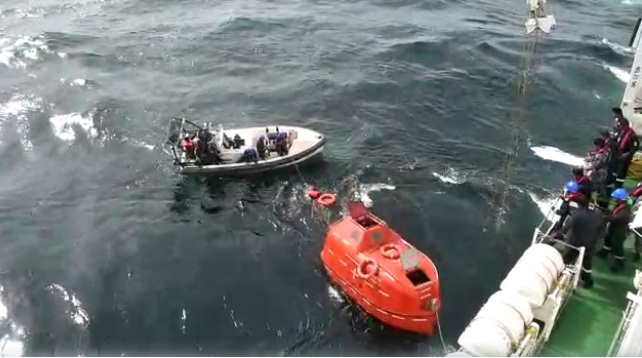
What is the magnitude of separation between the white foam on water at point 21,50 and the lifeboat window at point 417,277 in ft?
88.6

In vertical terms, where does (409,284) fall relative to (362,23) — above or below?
below

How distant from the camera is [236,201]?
23.4m

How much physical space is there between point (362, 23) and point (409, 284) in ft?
87.8

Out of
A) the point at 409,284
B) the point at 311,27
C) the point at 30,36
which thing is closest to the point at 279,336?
the point at 409,284

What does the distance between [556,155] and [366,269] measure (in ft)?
40.7

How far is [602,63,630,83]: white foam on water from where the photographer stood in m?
31.4

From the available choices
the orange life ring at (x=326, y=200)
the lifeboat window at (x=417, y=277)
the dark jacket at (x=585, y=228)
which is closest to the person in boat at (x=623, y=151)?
the dark jacket at (x=585, y=228)

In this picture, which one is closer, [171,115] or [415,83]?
[171,115]

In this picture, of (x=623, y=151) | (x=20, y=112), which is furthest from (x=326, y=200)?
(x=20, y=112)

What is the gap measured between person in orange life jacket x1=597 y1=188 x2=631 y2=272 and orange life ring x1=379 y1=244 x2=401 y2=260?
196 inches

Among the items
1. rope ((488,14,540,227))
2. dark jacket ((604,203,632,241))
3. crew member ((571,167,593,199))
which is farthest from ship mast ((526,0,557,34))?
rope ((488,14,540,227))

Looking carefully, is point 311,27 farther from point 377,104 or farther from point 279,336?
point 279,336

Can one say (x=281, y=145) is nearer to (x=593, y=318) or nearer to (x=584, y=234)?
(x=584, y=234)

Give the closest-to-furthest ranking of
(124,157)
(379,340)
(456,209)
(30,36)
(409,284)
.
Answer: (409,284) < (379,340) < (456,209) < (124,157) < (30,36)
